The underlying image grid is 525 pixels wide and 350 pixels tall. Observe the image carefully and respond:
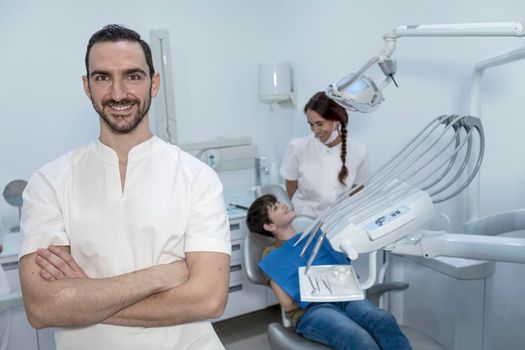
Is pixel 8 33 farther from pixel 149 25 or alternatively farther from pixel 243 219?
pixel 243 219

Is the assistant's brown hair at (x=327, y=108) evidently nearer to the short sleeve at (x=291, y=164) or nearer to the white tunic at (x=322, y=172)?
the white tunic at (x=322, y=172)

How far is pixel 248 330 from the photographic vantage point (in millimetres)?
2641

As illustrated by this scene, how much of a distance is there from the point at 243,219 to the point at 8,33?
1.59 metres

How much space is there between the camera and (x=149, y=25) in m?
2.66

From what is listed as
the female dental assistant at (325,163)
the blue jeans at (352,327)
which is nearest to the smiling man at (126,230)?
the blue jeans at (352,327)

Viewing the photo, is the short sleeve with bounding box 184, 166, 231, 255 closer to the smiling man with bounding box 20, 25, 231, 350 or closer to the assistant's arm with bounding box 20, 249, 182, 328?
the smiling man with bounding box 20, 25, 231, 350

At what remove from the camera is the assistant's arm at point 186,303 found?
963 millimetres

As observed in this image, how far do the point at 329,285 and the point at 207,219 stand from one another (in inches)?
15.8

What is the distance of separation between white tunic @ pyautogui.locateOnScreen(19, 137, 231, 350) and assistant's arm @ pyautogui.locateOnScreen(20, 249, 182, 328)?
0.07 m

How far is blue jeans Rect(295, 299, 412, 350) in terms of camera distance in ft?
4.74

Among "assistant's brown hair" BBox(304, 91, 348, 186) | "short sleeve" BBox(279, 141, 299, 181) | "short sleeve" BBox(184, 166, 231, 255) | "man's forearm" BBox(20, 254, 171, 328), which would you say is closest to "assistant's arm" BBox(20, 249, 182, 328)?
"man's forearm" BBox(20, 254, 171, 328)

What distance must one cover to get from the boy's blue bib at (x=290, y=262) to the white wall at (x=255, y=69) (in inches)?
25.5

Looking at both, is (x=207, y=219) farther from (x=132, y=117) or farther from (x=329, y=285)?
(x=329, y=285)

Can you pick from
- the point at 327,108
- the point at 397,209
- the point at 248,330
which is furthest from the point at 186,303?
the point at 248,330
